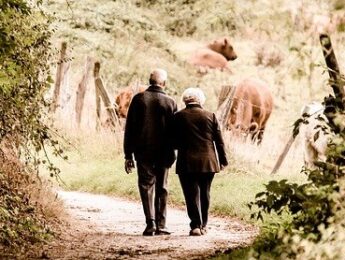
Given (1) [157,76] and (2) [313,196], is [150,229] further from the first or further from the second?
(2) [313,196]

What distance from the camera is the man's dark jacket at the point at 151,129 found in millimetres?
10047

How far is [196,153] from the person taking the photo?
10.0m

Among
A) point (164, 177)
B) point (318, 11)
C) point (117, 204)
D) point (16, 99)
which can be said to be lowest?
point (117, 204)

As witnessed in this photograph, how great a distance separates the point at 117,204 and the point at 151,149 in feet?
14.1

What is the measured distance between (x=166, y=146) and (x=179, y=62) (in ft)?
59.2

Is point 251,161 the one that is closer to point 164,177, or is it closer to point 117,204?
point 117,204

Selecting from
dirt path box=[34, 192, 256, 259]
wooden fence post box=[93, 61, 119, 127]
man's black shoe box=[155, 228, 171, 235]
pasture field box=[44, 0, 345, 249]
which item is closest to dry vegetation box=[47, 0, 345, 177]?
pasture field box=[44, 0, 345, 249]

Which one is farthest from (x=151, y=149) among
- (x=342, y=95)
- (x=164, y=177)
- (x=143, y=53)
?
(x=143, y=53)

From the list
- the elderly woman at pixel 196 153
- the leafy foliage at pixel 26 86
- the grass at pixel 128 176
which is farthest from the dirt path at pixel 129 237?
the leafy foliage at pixel 26 86

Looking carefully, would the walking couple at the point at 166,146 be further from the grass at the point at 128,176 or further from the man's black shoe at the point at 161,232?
the grass at the point at 128,176

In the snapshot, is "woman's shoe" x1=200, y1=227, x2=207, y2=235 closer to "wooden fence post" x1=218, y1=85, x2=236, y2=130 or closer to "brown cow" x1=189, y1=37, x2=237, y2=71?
"wooden fence post" x1=218, y1=85, x2=236, y2=130

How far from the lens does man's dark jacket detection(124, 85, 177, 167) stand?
10.0m

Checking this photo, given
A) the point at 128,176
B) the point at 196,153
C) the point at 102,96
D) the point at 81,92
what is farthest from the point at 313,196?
the point at 81,92

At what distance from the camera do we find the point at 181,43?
2830cm
